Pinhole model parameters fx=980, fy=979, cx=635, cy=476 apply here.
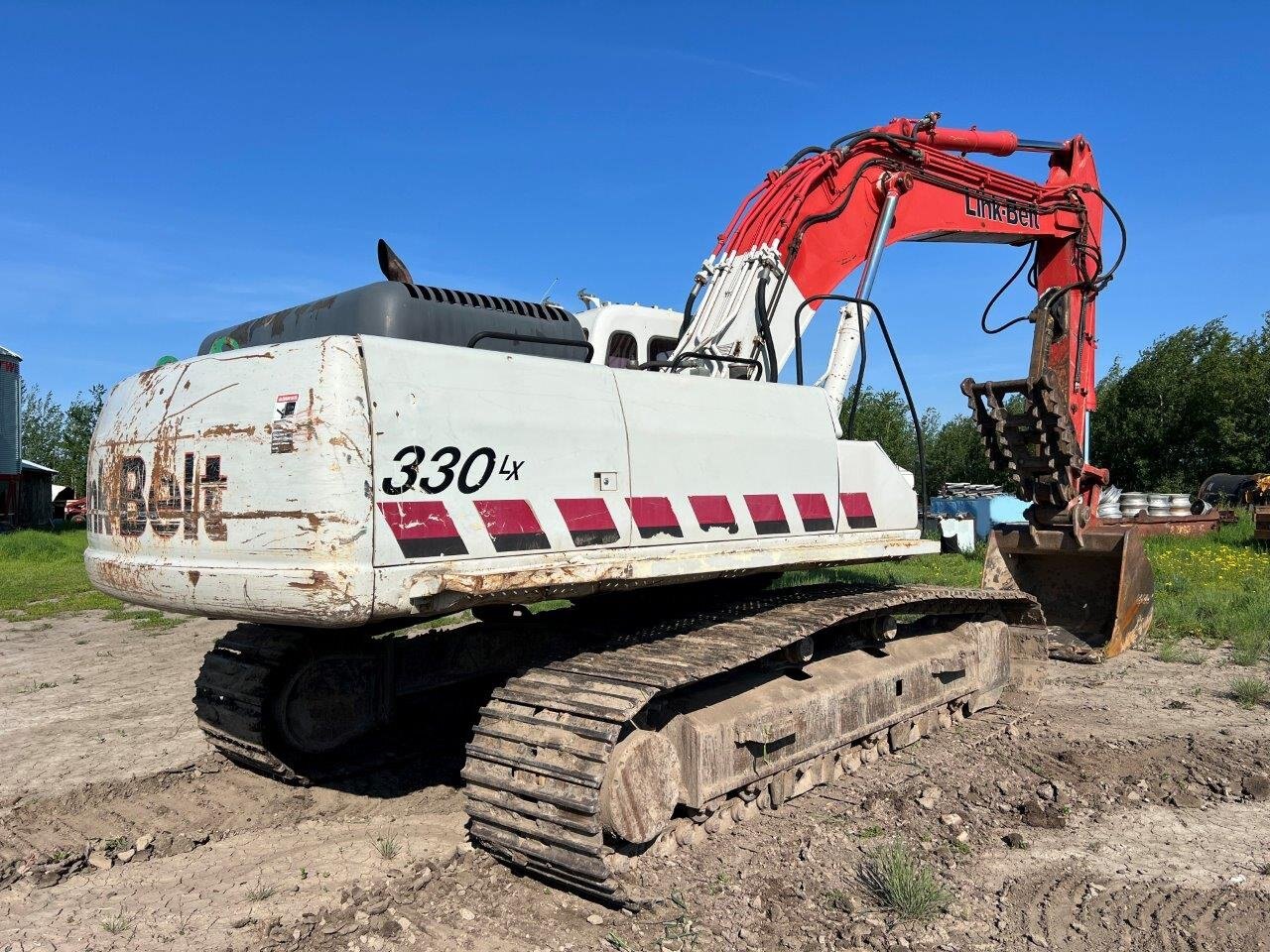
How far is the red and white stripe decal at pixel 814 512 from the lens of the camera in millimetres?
4918

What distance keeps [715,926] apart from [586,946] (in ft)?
1.64

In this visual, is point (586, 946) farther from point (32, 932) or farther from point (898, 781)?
point (898, 781)

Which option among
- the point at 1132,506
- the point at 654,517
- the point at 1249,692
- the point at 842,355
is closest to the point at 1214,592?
the point at 1249,692

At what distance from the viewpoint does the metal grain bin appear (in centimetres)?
3056

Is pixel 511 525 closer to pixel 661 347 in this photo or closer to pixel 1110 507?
pixel 661 347

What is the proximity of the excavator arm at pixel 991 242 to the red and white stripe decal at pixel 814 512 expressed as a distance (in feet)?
2.44

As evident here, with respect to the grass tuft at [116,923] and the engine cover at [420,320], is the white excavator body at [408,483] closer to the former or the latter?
the engine cover at [420,320]

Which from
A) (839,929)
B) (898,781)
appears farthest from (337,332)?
(898,781)

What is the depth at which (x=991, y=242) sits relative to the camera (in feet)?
29.3

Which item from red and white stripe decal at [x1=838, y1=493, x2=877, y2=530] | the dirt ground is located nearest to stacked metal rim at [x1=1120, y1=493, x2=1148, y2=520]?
the dirt ground

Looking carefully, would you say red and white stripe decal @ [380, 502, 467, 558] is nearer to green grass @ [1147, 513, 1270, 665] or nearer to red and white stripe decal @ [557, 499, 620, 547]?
red and white stripe decal @ [557, 499, 620, 547]

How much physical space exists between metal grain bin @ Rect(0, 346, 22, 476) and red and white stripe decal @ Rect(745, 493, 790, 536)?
32774 mm

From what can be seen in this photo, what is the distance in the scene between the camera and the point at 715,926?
3.60m

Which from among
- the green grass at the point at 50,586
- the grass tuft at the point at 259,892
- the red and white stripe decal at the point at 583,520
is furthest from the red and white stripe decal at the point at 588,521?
the green grass at the point at 50,586
